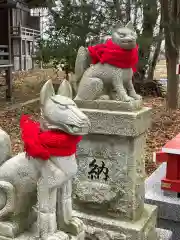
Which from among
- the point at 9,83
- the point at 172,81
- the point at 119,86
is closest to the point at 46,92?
the point at 119,86

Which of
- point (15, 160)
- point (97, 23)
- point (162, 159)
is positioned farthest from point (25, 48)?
point (15, 160)

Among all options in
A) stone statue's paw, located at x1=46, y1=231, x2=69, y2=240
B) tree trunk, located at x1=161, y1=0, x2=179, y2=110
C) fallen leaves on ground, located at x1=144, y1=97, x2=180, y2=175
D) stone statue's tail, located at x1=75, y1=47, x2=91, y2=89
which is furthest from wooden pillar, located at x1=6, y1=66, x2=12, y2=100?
stone statue's paw, located at x1=46, y1=231, x2=69, y2=240

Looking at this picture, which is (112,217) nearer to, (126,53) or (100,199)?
(100,199)

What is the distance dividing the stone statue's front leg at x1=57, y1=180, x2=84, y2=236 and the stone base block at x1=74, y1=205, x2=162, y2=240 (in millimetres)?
794

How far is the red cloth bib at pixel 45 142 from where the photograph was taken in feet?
6.32

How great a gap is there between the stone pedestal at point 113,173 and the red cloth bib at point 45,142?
82 centimetres

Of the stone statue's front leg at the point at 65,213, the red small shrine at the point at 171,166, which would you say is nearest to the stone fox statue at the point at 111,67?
the red small shrine at the point at 171,166

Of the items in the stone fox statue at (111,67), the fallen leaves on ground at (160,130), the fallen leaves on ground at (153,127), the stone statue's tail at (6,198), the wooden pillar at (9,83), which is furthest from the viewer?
the wooden pillar at (9,83)

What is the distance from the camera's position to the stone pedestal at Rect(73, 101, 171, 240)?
2.77 meters

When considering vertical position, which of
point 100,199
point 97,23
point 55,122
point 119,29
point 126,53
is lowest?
point 100,199

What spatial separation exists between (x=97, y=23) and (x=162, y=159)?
21.1 feet

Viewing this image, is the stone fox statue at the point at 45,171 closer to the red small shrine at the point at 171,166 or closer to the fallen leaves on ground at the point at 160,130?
the red small shrine at the point at 171,166

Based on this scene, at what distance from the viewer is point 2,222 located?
2127 mm

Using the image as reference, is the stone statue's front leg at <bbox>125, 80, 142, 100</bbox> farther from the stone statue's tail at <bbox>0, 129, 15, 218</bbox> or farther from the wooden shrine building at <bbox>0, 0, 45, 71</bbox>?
the wooden shrine building at <bbox>0, 0, 45, 71</bbox>
